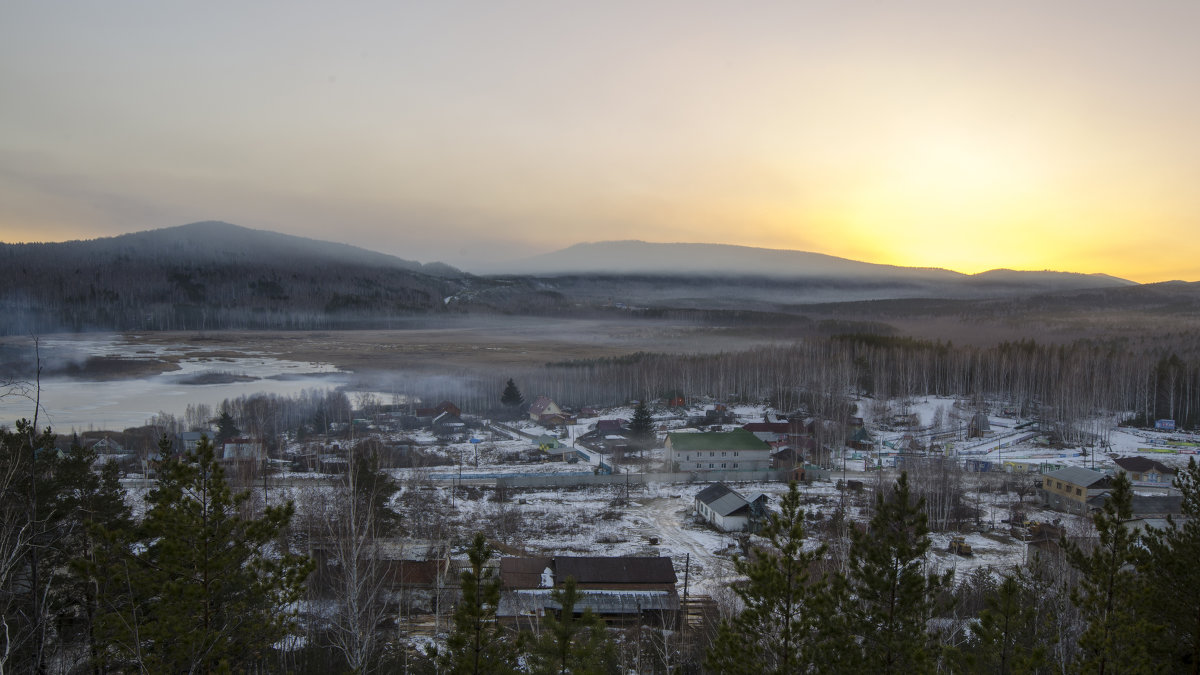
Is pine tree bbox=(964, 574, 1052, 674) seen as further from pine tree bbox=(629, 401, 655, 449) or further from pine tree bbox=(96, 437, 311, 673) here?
pine tree bbox=(629, 401, 655, 449)

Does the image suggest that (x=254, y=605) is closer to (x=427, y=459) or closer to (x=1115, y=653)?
(x=1115, y=653)

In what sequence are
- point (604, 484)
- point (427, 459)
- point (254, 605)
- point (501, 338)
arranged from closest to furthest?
point (254, 605) < point (604, 484) < point (427, 459) < point (501, 338)

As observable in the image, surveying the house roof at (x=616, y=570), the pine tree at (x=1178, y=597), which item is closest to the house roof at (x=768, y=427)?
the house roof at (x=616, y=570)

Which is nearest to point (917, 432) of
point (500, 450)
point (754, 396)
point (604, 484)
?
point (754, 396)

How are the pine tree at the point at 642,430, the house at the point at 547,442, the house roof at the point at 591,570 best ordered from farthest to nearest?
the pine tree at the point at 642,430
the house at the point at 547,442
the house roof at the point at 591,570

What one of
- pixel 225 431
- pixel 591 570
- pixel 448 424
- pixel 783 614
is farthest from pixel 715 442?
pixel 783 614

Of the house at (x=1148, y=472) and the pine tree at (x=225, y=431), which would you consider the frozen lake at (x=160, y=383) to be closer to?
the pine tree at (x=225, y=431)

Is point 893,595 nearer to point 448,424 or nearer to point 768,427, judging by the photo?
point 768,427
